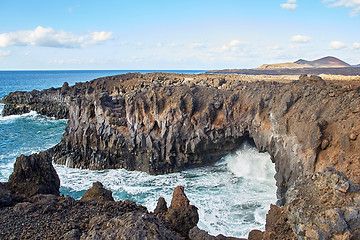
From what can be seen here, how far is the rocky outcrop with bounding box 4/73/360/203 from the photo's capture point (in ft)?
47.4

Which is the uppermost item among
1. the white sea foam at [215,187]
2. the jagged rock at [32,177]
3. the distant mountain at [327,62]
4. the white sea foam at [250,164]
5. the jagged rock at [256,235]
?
the distant mountain at [327,62]

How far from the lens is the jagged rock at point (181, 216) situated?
32.6 ft

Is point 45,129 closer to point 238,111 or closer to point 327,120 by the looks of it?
point 238,111

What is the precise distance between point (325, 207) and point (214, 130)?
14933mm

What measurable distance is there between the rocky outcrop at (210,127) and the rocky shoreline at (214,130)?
0.06m

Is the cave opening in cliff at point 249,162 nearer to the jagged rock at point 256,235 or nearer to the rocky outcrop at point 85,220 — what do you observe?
the jagged rock at point 256,235

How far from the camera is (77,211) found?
29.7 ft

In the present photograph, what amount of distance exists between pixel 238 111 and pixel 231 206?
7.44 m

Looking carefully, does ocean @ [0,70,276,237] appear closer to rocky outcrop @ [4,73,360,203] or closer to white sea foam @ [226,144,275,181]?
white sea foam @ [226,144,275,181]

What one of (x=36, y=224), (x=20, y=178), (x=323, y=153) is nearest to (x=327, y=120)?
(x=323, y=153)

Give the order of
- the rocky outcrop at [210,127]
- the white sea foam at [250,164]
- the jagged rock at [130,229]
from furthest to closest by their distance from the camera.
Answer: the white sea foam at [250,164]
the rocky outcrop at [210,127]
the jagged rock at [130,229]

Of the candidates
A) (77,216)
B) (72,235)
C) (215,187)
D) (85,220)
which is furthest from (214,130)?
(72,235)

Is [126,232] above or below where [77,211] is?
above

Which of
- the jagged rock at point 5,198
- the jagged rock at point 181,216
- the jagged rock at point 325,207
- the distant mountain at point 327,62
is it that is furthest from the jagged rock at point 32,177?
the distant mountain at point 327,62
